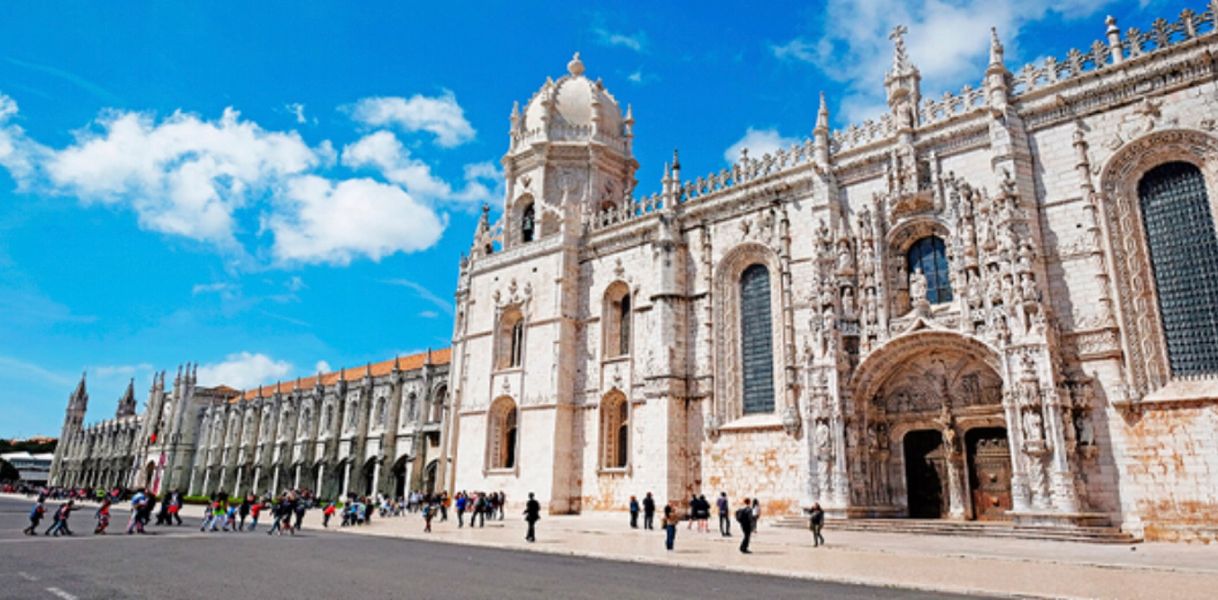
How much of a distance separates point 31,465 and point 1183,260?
136432 mm

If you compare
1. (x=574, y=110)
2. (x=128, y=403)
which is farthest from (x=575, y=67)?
(x=128, y=403)

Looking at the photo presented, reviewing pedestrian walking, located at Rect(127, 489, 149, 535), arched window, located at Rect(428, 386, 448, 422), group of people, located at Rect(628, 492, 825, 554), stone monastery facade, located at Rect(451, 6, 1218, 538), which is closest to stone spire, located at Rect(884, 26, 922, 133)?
stone monastery facade, located at Rect(451, 6, 1218, 538)

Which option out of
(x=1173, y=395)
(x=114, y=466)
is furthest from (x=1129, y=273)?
(x=114, y=466)

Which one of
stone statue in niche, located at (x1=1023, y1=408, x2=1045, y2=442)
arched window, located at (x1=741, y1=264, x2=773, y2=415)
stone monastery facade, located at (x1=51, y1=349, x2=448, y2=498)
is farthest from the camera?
stone monastery facade, located at (x1=51, y1=349, x2=448, y2=498)

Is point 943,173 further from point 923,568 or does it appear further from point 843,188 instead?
point 923,568

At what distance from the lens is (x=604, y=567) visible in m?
13.1

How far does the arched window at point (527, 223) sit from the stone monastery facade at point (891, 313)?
4.0 inches

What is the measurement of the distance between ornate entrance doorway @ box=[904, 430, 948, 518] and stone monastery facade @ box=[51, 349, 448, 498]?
22768 millimetres

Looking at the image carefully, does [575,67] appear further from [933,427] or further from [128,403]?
[128,403]

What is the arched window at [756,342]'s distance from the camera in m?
24.3

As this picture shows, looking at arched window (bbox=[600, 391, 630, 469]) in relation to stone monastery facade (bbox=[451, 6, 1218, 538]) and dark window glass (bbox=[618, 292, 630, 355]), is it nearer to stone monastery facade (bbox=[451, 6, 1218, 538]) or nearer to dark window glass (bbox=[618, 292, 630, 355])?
stone monastery facade (bbox=[451, 6, 1218, 538])

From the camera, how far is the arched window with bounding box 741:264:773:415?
2428 cm

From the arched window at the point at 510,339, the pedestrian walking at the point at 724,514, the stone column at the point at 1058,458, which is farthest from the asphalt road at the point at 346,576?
the arched window at the point at 510,339

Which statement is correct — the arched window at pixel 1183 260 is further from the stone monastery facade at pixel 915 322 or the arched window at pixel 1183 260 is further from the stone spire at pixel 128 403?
the stone spire at pixel 128 403
